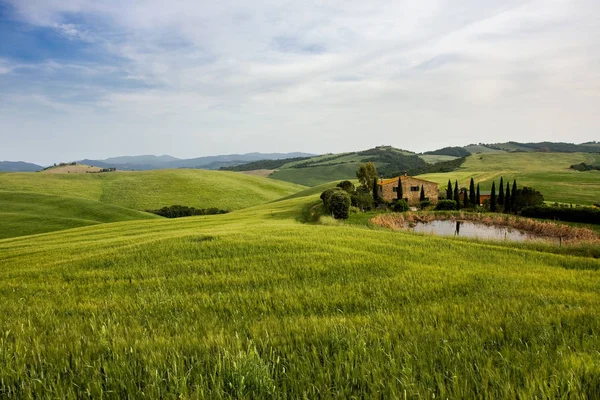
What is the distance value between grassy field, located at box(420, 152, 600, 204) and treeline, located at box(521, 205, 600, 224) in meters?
37.5

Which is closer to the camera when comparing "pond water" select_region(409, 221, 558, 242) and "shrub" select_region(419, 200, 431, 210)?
"pond water" select_region(409, 221, 558, 242)

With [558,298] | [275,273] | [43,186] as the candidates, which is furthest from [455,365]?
[43,186]

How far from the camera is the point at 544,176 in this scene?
108250mm

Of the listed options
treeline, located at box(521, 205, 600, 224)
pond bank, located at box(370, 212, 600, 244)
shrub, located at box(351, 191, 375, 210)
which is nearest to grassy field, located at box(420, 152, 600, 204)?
treeline, located at box(521, 205, 600, 224)

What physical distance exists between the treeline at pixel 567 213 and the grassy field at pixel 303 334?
142ft

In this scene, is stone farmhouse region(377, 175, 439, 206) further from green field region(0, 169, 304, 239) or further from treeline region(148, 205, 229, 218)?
green field region(0, 169, 304, 239)

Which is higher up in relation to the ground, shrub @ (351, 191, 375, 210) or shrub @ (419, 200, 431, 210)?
shrub @ (351, 191, 375, 210)

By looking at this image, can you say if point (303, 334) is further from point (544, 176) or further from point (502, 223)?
point (544, 176)

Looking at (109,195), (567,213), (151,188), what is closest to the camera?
(567,213)

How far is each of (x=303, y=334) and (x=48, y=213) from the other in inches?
3335

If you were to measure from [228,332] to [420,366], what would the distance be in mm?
2405

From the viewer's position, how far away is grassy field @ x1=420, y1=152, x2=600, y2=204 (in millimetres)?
82188

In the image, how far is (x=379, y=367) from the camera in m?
3.12

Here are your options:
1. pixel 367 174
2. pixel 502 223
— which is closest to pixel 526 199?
pixel 502 223
